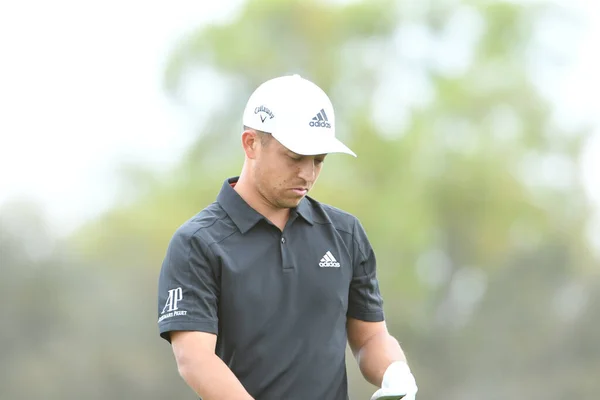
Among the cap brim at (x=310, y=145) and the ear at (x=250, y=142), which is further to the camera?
the ear at (x=250, y=142)

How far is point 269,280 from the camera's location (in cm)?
370

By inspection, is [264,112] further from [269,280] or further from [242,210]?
[269,280]

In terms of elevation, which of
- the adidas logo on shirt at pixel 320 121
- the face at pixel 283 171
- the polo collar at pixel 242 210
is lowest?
the polo collar at pixel 242 210

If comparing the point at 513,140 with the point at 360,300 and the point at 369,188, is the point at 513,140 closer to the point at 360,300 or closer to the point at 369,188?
the point at 369,188

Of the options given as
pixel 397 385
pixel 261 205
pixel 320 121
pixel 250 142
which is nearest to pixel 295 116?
pixel 320 121

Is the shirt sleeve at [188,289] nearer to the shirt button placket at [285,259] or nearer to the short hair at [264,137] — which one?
the shirt button placket at [285,259]

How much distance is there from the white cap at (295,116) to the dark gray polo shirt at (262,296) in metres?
0.30

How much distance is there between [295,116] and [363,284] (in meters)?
0.69

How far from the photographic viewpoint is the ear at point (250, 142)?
373cm

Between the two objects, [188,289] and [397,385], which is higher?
[188,289]

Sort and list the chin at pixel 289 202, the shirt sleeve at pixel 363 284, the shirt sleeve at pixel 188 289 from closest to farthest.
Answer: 1. the shirt sleeve at pixel 188 289
2. the chin at pixel 289 202
3. the shirt sleeve at pixel 363 284

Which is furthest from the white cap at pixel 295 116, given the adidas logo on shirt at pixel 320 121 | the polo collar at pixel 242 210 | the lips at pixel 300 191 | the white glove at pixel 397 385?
the white glove at pixel 397 385

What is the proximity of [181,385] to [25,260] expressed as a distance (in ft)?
10.4

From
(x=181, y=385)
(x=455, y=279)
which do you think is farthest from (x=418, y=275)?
(x=181, y=385)
